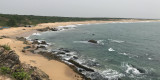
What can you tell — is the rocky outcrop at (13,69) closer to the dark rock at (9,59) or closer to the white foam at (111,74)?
the dark rock at (9,59)

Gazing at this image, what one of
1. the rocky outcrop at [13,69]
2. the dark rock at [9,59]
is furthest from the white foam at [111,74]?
the dark rock at [9,59]

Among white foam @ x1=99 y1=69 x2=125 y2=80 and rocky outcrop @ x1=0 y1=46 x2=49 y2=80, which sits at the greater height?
rocky outcrop @ x1=0 y1=46 x2=49 y2=80

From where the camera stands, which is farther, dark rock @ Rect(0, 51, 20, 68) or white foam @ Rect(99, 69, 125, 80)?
white foam @ Rect(99, 69, 125, 80)

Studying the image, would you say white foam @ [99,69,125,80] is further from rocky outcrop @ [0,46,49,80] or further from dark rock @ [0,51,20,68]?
dark rock @ [0,51,20,68]

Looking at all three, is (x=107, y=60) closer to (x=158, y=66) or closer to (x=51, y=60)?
(x=158, y=66)

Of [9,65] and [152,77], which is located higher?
[9,65]

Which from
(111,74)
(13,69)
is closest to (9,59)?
(13,69)

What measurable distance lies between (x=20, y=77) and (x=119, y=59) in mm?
21588

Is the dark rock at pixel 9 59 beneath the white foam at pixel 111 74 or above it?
above

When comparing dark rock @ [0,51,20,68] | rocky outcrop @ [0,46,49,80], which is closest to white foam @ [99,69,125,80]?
rocky outcrop @ [0,46,49,80]

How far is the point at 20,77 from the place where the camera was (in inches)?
484

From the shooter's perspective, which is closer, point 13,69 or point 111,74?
point 13,69

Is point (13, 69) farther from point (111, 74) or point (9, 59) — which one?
point (111, 74)

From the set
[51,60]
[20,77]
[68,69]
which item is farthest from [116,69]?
[20,77]
